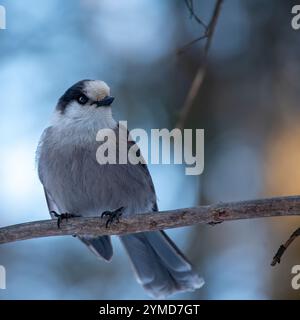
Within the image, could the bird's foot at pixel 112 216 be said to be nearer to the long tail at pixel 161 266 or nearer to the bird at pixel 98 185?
the bird at pixel 98 185

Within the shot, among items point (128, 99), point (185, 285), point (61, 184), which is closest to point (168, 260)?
point (185, 285)

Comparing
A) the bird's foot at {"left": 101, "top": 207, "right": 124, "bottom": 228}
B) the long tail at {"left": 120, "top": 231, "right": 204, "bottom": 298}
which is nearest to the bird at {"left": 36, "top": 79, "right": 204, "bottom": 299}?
the long tail at {"left": 120, "top": 231, "right": 204, "bottom": 298}

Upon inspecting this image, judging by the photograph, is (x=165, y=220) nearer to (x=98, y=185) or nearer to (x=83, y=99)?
(x=98, y=185)

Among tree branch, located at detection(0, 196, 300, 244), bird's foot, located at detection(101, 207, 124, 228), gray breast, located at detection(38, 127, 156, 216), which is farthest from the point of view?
gray breast, located at detection(38, 127, 156, 216)

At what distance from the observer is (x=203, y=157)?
430cm

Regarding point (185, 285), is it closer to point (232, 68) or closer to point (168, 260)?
point (168, 260)

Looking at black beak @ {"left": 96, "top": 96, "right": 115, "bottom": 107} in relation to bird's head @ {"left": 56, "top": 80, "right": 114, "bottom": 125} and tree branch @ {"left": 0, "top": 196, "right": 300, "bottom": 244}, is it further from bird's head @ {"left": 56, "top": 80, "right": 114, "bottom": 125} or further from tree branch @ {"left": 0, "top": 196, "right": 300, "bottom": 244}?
tree branch @ {"left": 0, "top": 196, "right": 300, "bottom": 244}

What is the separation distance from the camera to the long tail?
345 cm

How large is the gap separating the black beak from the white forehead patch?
0.02 m

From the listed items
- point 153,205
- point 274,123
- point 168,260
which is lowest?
point 168,260

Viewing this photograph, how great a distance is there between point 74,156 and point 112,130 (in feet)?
0.83

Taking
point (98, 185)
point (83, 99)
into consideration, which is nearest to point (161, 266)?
point (98, 185)
